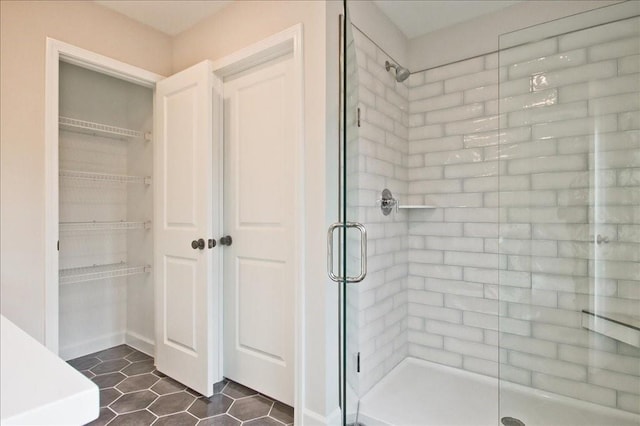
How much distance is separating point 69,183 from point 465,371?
3.23 meters

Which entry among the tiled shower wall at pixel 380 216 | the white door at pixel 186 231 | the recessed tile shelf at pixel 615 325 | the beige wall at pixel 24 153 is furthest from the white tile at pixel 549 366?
the beige wall at pixel 24 153

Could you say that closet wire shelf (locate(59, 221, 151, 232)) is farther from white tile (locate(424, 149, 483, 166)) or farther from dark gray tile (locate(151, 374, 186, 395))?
white tile (locate(424, 149, 483, 166))

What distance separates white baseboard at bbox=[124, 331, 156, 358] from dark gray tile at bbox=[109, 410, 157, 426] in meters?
0.80

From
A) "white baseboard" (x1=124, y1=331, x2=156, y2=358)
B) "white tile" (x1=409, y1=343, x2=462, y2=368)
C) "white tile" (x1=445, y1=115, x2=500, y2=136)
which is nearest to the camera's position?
"white tile" (x1=445, y1=115, x2=500, y2=136)

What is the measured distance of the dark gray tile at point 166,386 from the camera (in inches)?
84.6

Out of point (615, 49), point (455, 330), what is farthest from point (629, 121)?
point (455, 330)

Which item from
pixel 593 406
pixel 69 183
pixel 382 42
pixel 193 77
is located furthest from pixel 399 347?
pixel 69 183

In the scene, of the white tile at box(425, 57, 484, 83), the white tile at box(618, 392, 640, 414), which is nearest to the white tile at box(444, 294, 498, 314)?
the white tile at box(618, 392, 640, 414)

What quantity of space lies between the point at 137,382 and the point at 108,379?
0.72 ft

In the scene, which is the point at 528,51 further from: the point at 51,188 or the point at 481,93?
the point at 51,188

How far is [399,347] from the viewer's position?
7.93 ft

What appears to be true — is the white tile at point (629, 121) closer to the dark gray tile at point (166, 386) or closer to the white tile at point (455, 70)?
the white tile at point (455, 70)

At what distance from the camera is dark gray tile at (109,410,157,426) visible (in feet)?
5.93

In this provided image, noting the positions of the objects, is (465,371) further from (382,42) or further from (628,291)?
(382,42)
